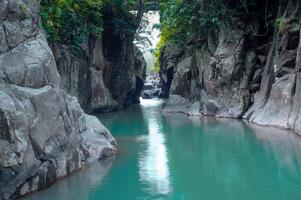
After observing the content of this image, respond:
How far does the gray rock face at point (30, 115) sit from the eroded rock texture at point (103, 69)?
8303 millimetres

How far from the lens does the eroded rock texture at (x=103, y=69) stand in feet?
63.6

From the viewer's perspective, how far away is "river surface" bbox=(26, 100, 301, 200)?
7.66 m

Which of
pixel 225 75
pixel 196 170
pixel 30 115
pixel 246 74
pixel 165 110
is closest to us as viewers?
pixel 30 115

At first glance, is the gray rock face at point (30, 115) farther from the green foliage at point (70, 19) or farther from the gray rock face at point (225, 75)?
the gray rock face at point (225, 75)

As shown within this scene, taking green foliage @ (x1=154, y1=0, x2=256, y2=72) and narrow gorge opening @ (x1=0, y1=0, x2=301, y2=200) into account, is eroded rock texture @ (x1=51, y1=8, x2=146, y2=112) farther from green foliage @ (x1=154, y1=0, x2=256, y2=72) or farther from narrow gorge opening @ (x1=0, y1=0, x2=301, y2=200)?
green foliage @ (x1=154, y1=0, x2=256, y2=72)

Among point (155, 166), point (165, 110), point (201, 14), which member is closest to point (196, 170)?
point (155, 166)

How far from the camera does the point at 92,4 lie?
19406mm

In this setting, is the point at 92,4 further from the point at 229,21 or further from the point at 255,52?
the point at 255,52

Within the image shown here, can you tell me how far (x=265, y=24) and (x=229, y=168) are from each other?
11.9 m

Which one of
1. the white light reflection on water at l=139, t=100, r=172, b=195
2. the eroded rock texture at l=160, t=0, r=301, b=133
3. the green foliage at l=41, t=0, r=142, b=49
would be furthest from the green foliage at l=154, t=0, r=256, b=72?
the white light reflection on water at l=139, t=100, r=172, b=195

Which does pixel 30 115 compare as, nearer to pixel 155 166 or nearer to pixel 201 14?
pixel 155 166

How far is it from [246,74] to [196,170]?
1072 centimetres

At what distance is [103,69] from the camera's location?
24.4 metres

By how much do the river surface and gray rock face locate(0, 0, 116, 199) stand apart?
1.28 feet
